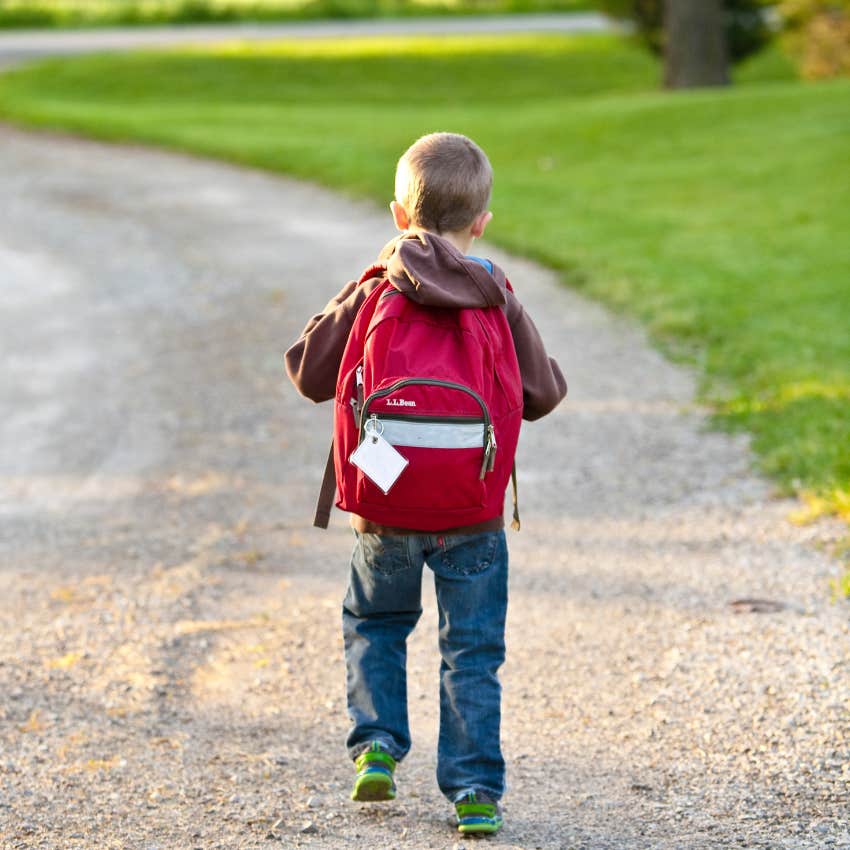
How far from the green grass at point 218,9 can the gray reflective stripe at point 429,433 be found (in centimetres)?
2905

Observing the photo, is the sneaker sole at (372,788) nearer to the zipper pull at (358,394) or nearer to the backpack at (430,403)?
the backpack at (430,403)

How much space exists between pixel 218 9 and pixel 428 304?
2961 cm

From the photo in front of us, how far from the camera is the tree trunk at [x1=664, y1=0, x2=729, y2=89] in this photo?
2025 centimetres

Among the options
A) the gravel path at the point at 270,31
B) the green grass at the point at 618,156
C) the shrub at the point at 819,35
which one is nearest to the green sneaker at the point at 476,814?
the green grass at the point at 618,156

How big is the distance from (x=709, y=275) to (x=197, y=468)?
481 centimetres

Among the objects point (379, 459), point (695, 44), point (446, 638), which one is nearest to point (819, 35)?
point (695, 44)

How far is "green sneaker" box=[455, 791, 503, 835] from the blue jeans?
0.02 metres

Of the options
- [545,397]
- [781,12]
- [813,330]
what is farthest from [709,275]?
[781,12]

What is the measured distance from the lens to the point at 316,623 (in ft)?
15.0

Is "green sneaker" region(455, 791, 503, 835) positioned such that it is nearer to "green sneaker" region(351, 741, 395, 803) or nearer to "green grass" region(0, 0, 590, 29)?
"green sneaker" region(351, 741, 395, 803)

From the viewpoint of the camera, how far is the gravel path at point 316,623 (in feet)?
11.0

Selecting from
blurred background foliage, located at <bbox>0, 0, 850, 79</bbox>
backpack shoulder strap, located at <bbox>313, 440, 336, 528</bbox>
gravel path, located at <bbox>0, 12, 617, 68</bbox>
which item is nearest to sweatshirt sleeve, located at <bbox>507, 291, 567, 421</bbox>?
backpack shoulder strap, located at <bbox>313, 440, 336, 528</bbox>

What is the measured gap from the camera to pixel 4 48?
2558cm

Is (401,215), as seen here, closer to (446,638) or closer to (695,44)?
(446,638)
